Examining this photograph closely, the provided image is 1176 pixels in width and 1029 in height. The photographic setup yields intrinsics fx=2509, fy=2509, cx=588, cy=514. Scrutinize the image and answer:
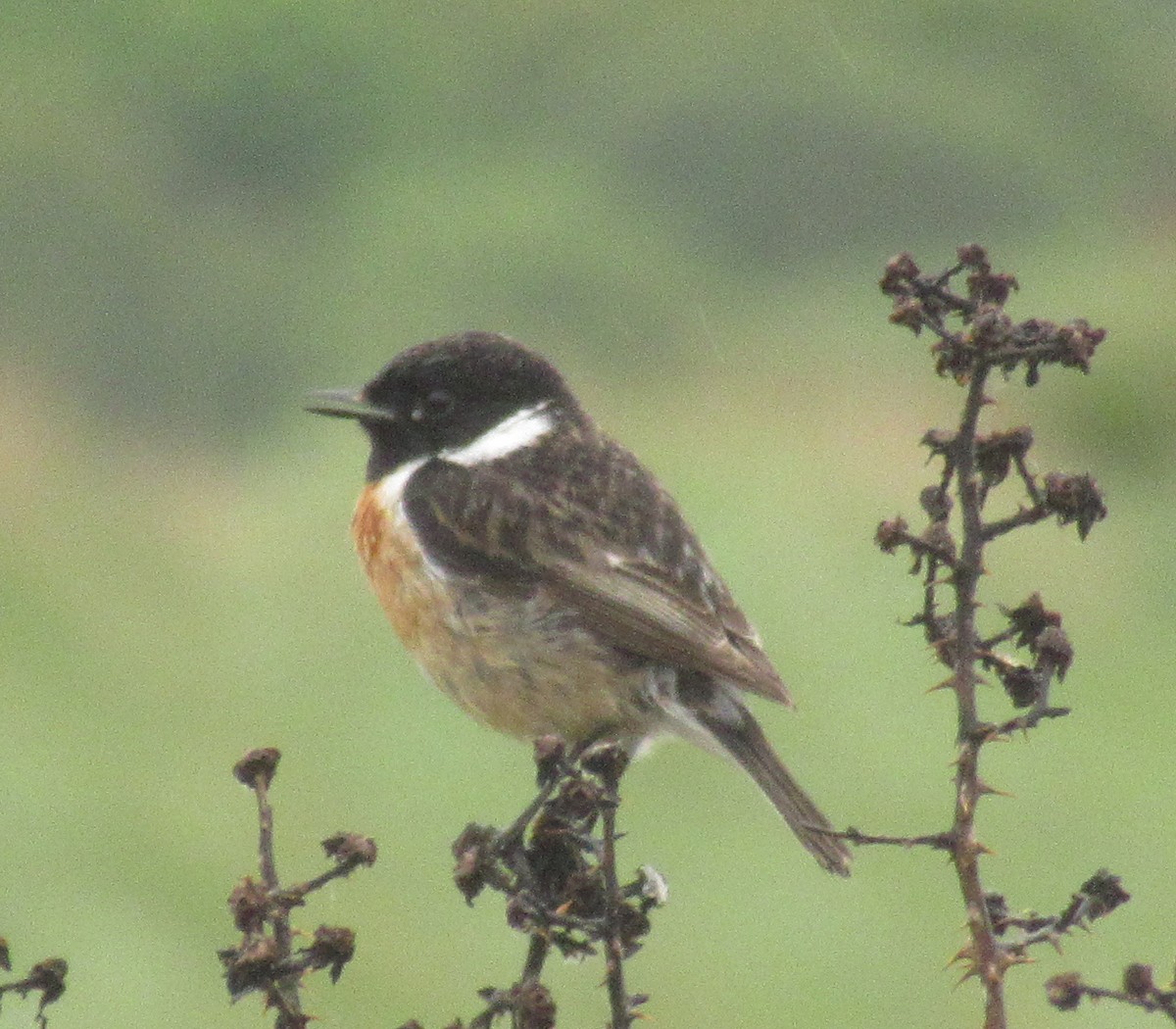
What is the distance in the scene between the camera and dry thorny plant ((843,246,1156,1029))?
2535 millimetres

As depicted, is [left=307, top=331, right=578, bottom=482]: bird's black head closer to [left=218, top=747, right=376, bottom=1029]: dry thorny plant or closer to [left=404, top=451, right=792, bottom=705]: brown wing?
[left=404, top=451, right=792, bottom=705]: brown wing

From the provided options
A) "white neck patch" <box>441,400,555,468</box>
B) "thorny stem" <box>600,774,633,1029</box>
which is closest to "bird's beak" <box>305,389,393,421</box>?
"white neck patch" <box>441,400,555,468</box>

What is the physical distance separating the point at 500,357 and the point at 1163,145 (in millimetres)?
18427

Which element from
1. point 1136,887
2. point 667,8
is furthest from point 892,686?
point 667,8

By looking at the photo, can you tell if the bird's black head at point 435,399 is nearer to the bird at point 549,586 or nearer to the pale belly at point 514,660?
the bird at point 549,586

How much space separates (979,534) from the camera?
2.60 metres

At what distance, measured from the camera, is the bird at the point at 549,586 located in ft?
14.7

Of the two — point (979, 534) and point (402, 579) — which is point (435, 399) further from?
point (979, 534)

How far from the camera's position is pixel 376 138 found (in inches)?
800

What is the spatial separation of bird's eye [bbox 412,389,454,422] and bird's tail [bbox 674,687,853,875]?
2.69 feet

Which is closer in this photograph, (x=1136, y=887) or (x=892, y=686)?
(x=1136, y=887)

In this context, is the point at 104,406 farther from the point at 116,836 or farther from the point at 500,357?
the point at 500,357

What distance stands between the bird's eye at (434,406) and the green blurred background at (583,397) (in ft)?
14.3

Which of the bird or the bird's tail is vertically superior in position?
the bird
